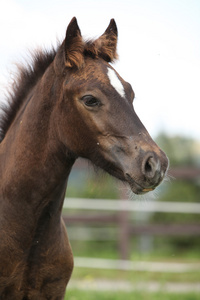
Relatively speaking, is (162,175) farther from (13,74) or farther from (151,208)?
(151,208)

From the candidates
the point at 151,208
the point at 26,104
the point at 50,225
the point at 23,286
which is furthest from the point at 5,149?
the point at 151,208

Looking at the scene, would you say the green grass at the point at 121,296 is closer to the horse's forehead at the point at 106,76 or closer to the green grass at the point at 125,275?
the green grass at the point at 125,275

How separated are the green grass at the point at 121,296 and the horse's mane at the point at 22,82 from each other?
9.14 feet

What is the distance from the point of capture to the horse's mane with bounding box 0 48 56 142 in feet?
11.3

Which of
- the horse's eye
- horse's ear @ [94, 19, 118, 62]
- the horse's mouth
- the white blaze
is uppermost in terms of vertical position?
horse's ear @ [94, 19, 118, 62]

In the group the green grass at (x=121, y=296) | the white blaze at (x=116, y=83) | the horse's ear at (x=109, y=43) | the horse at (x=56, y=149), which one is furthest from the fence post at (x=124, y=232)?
the white blaze at (x=116, y=83)

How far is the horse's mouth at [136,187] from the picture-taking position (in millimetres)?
2699

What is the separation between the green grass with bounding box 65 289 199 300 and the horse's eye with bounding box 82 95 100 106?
3.25 meters

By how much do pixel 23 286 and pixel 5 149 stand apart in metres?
0.97

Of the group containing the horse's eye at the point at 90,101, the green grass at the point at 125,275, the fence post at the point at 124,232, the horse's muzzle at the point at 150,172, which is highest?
the horse's eye at the point at 90,101

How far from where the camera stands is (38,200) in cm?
308

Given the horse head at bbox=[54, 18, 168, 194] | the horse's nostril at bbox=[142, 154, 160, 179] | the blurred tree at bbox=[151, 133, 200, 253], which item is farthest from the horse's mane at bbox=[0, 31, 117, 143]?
the blurred tree at bbox=[151, 133, 200, 253]

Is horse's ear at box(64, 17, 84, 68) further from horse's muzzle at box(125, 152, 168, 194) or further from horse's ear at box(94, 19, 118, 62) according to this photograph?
horse's muzzle at box(125, 152, 168, 194)

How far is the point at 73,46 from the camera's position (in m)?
3.06
